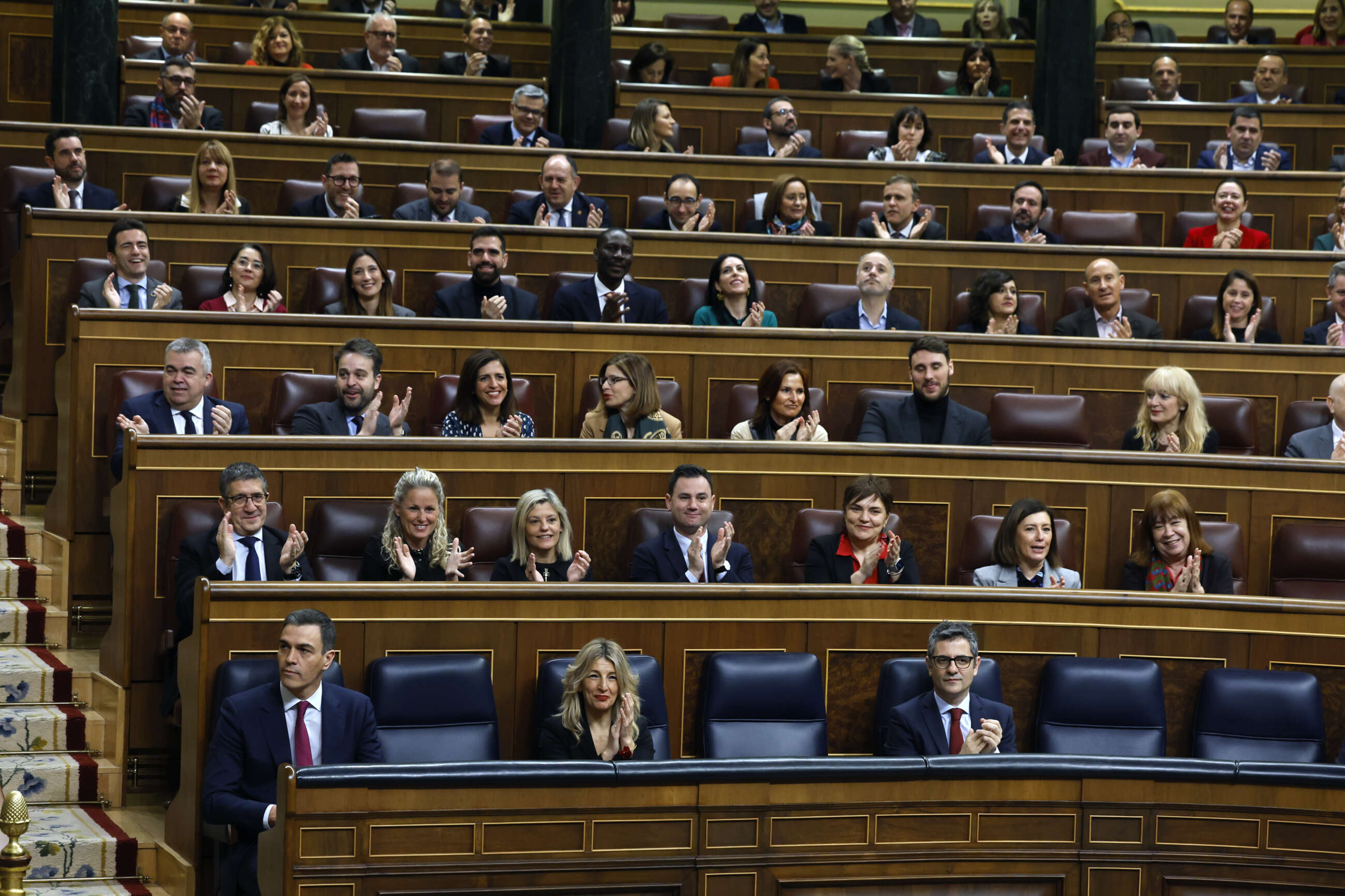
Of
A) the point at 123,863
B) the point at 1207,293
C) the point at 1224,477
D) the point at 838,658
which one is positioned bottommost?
the point at 123,863

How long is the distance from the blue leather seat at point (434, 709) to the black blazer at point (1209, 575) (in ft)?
4.40

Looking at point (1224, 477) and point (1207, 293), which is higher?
point (1207, 293)

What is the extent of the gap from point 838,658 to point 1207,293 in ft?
7.34

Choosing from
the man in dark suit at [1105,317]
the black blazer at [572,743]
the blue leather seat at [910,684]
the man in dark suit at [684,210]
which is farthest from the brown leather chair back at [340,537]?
the man in dark suit at [1105,317]

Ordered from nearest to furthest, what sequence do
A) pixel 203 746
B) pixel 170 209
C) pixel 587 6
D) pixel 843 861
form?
1. pixel 843 861
2. pixel 203 746
3. pixel 170 209
4. pixel 587 6

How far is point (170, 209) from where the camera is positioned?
474cm

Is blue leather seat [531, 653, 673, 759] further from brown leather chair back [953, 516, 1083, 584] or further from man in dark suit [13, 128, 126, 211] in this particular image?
man in dark suit [13, 128, 126, 211]

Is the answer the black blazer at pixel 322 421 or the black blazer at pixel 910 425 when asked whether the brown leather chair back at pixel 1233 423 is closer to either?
the black blazer at pixel 910 425

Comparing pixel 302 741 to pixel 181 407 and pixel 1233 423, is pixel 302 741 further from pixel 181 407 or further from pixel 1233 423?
pixel 1233 423

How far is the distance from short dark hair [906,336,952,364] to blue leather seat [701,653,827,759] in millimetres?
1106

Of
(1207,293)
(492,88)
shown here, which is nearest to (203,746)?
(1207,293)

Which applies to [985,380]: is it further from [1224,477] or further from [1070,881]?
[1070,881]

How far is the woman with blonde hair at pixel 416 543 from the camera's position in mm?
3234

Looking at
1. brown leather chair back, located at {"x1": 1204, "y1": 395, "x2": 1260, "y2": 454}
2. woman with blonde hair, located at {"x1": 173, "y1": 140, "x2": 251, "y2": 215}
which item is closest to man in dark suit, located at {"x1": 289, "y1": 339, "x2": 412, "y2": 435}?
woman with blonde hair, located at {"x1": 173, "y1": 140, "x2": 251, "y2": 215}
